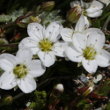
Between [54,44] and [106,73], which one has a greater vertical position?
[54,44]

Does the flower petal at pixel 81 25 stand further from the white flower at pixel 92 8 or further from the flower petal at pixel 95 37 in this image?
the white flower at pixel 92 8

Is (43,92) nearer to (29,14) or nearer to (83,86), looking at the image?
(83,86)

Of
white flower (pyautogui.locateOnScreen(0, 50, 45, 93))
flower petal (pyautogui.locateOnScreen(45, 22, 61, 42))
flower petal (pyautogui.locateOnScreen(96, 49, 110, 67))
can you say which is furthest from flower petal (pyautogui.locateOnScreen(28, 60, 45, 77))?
flower petal (pyautogui.locateOnScreen(96, 49, 110, 67))

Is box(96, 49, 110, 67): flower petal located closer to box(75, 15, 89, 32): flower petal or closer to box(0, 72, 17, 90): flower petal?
box(75, 15, 89, 32): flower petal

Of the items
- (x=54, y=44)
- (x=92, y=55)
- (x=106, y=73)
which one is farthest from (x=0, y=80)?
(x=106, y=73)

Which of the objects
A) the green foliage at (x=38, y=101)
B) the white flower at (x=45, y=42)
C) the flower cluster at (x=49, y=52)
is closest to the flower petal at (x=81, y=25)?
the flower cluster at (x=49, y=52)
